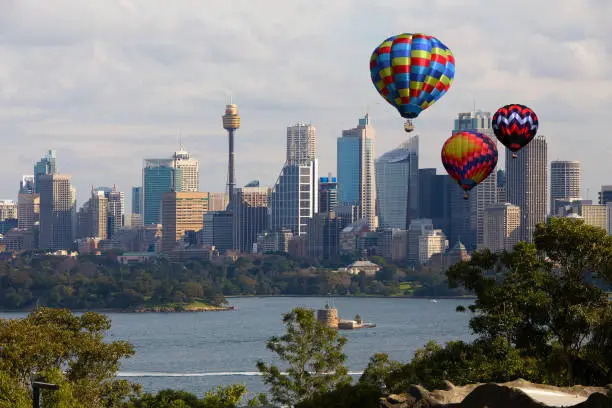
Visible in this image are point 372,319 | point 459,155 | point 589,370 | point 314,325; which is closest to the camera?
point 589,370

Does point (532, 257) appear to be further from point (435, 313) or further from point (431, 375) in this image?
point (435, 313)

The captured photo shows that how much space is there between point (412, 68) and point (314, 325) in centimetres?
900

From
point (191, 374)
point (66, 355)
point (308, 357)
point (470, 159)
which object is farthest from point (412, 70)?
point (191, 374)

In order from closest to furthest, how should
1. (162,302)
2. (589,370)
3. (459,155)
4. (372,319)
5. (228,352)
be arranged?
(589,370) < (459,155) < (228,352) < (372,319) < (162,302)

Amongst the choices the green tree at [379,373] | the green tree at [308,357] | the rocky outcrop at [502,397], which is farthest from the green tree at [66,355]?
the rocky outcrop at [502,397]

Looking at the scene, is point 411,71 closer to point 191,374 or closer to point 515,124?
point 515,124

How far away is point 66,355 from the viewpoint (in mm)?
37625

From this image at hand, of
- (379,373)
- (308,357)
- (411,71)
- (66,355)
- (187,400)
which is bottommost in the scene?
(187,400)

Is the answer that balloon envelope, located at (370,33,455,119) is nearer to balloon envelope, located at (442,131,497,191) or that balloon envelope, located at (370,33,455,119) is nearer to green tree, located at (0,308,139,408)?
balloon envelope, located at (442,131,497,191)

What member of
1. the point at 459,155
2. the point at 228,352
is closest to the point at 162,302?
the point at 228,352

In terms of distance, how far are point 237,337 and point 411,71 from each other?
3570 inches

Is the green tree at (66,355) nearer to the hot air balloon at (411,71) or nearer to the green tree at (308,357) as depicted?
the green tree at (308,357)

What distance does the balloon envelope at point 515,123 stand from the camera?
167ft

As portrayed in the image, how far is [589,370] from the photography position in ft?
111
